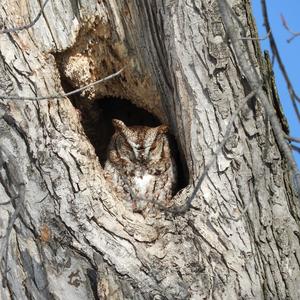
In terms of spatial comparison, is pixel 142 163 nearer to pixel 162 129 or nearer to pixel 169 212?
pixel 162 129

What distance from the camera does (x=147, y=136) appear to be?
425 cm

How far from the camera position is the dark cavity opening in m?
4.34

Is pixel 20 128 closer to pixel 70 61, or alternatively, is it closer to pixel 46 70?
pixel 46 70

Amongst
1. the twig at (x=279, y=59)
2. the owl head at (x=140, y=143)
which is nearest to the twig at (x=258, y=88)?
the twig at (x=279, y=59)

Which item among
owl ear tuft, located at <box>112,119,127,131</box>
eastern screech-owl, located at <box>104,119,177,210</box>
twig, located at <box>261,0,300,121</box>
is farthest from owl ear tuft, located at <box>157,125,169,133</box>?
twig, located at <box>261,0,300,121</box>

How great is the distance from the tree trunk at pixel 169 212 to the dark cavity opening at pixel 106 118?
1077mm

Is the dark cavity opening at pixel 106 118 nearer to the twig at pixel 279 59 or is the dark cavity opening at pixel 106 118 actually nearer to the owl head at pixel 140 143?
the owl head at pixel 140 143

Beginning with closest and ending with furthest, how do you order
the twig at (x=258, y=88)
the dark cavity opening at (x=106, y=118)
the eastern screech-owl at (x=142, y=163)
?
the twig at (x=258, y=88)
the eastern screech-owl at (x=142, y=163)
the dark cavity opening at (x=106, y=118)

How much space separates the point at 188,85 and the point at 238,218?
64cm

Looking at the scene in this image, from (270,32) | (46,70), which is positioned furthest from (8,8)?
(270,32)

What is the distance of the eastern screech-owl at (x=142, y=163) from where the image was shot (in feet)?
13.9

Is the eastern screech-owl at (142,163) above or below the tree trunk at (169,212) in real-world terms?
above

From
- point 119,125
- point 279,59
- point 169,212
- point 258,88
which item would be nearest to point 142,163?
point 119,125

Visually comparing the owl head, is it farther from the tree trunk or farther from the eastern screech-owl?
the tree trunk
